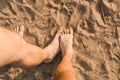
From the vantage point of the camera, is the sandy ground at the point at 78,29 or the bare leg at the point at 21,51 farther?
the sandy ground at the point at 78,29

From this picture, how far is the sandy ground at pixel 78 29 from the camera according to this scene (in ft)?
8.09

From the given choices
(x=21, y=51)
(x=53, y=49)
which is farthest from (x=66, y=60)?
(x=21, y=51)

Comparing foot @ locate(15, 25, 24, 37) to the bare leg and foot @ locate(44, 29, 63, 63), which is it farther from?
foot @ locate(44, 29, 63, 63)

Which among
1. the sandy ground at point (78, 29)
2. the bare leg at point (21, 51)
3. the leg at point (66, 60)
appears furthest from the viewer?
the sandy ground at point (78, 29)

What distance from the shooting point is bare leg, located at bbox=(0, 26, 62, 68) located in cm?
188

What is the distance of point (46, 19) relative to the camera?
260 centimetres

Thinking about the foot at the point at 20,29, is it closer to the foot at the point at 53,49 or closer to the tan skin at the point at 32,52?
the tan skin at the point at 32,52

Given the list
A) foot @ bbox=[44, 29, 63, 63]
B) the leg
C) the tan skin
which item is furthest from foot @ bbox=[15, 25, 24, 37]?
the leg

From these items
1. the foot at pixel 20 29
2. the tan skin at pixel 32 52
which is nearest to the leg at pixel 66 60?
the tan skin at pixel 32 52

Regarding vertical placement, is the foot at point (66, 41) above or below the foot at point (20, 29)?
below

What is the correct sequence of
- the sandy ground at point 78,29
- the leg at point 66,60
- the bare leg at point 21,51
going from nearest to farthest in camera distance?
the bare leg at point 21,51 → the leg at point 66,60 → the sandy ground at point 78,29

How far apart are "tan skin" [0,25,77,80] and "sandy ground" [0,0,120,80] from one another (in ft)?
0.25

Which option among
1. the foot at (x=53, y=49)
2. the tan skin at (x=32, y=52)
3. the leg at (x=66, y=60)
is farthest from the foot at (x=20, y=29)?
the leg at (x=66, y=60)

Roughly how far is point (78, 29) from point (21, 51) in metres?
0.72
